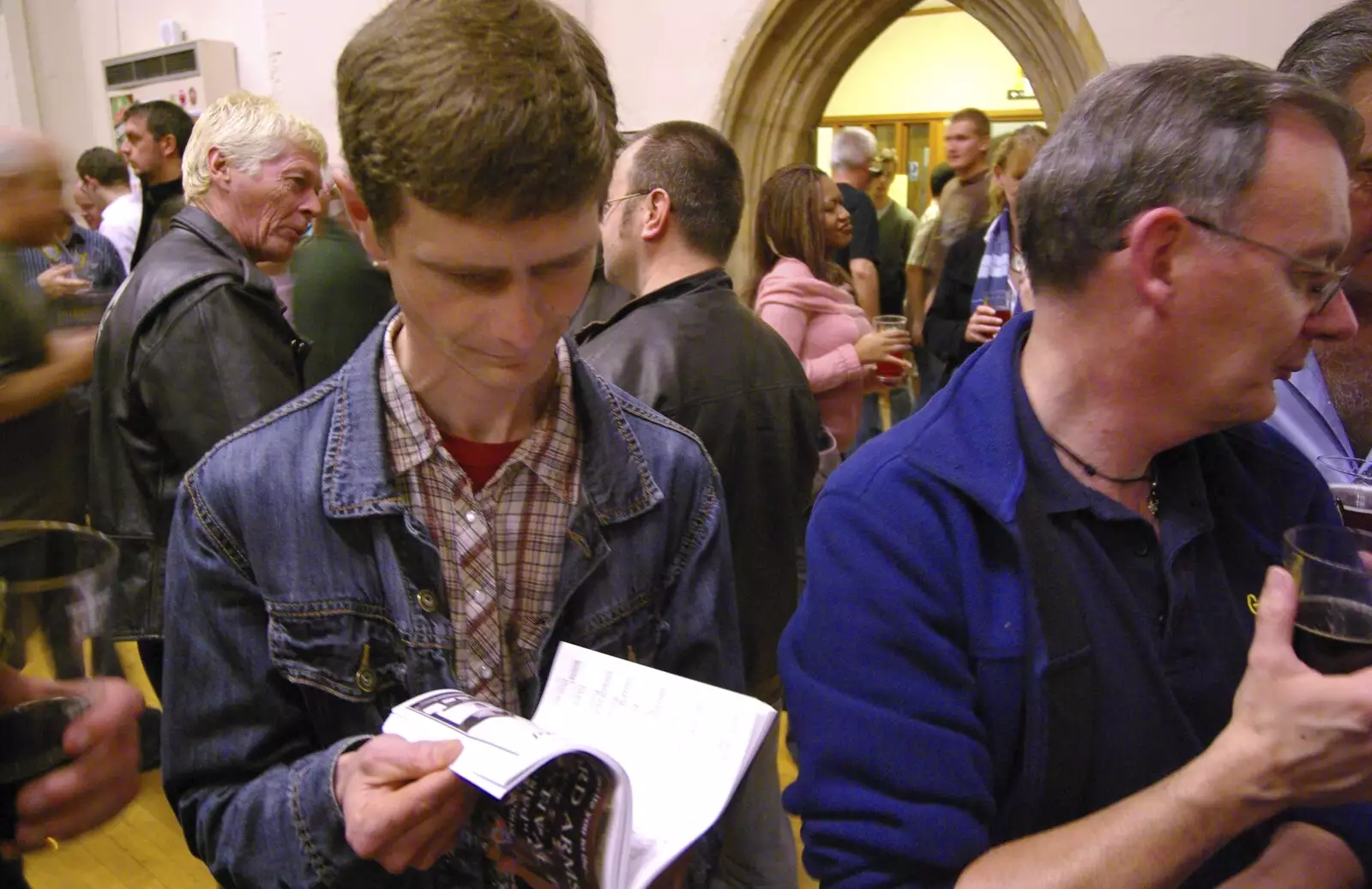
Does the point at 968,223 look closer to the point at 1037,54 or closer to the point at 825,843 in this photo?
the point at 1037,54

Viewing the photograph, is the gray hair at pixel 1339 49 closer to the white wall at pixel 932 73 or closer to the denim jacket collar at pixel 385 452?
the denim jacket collar at pixel 385 452

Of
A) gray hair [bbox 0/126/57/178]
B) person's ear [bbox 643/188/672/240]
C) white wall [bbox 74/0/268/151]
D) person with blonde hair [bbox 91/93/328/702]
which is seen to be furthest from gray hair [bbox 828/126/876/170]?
gray hair [bbox 0/126/57/178]

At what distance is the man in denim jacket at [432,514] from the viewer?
902mm

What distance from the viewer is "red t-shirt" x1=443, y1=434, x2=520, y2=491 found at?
1.12 metres

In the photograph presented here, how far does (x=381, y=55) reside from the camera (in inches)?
36.0

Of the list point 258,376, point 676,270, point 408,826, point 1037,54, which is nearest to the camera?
point 408,826

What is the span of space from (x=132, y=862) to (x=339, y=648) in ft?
7.66

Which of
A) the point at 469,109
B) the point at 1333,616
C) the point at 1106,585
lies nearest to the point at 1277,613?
the point at 1333,616

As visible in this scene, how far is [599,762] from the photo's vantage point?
0.82m

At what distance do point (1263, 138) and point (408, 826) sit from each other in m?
1.16

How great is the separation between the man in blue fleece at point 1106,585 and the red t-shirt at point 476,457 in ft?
1.33

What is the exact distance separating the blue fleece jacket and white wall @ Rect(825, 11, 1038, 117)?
920 centimetres

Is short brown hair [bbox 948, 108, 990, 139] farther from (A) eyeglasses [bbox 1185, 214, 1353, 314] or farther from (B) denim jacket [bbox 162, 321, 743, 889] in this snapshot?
(B) denim jacket [bbox 162, 321, 743, 889]

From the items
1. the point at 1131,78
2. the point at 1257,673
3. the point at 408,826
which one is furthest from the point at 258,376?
the point at 1257,673
